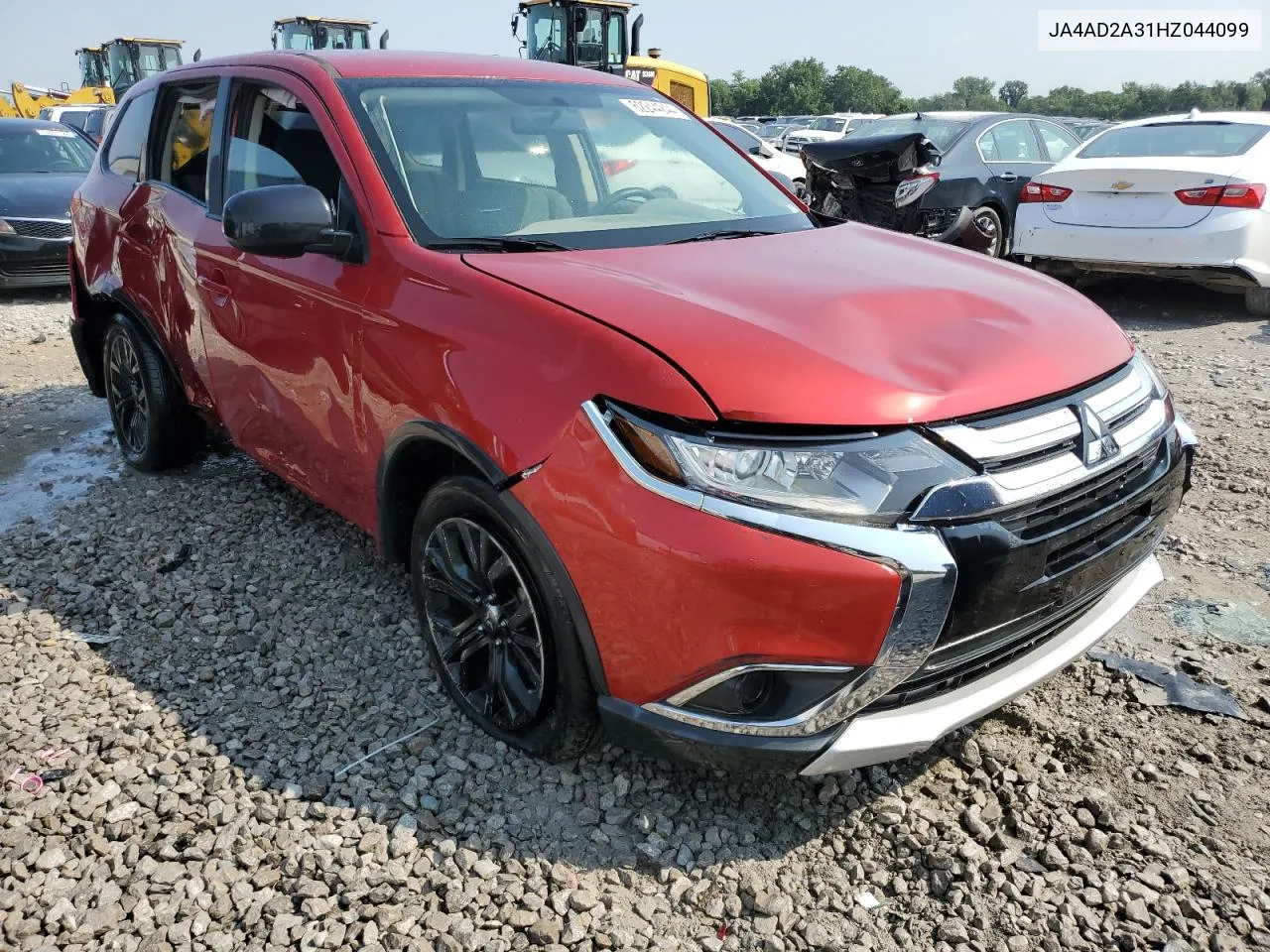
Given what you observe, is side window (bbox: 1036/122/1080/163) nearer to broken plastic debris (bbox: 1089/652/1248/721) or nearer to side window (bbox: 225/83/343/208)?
broken plastic debris (bbox: 1089/652/1248/721)

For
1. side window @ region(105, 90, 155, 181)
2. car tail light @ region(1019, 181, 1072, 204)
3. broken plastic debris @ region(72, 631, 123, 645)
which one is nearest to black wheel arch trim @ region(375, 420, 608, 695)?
broken plastic debris @ region(72, 631, 123, 645)

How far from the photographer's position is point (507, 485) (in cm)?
228

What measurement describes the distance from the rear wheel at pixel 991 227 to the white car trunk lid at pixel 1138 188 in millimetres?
1176

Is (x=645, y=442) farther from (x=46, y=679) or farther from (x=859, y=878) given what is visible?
(x=46, y=679)

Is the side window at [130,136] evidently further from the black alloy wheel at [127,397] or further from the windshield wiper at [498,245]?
the windshield wiper at [498,245]

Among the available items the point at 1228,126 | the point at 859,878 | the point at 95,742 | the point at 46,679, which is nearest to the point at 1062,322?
the point at 859,878

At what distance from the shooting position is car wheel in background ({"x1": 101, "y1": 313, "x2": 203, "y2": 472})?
4371 mm

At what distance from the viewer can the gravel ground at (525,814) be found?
216cm

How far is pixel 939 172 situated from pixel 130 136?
21.5ft

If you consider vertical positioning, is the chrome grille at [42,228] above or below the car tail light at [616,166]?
below

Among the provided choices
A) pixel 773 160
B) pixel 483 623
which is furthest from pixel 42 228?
pixel 483 623

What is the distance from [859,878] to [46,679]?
250 cm

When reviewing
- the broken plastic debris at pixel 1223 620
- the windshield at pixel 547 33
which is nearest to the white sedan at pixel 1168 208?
the broken plastic debris at pixel 1223 620

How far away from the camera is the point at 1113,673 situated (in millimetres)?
3000
